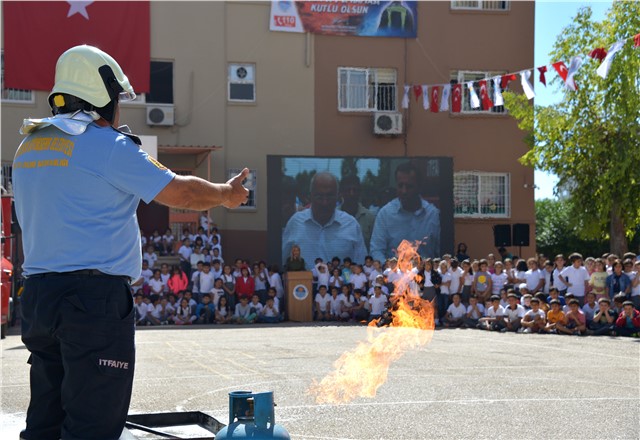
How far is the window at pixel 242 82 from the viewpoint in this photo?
28109mm

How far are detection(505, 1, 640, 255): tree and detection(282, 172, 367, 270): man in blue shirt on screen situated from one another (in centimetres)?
618

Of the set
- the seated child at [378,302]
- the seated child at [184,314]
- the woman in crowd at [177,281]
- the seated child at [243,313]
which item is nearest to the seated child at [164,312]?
the seated child at [184,314]

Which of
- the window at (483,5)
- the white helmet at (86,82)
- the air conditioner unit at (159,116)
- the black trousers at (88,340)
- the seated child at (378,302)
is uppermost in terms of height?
the window at (483,5)

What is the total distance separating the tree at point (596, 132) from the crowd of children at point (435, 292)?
568cm

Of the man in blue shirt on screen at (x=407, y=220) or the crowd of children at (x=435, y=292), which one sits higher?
the man in blue shirt on screen at (x=407, y=220)

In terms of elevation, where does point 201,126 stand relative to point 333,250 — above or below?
above

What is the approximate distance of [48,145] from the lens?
3.81m

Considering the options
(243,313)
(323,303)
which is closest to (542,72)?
(323,303)

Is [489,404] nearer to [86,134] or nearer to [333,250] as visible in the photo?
[86,134]

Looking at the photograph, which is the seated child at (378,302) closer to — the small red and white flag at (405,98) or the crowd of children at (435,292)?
the crowd of children at (435,292)

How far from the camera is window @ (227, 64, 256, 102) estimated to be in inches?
1107

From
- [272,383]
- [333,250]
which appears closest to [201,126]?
[333,250]

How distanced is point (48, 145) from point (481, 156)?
26550 millimetres

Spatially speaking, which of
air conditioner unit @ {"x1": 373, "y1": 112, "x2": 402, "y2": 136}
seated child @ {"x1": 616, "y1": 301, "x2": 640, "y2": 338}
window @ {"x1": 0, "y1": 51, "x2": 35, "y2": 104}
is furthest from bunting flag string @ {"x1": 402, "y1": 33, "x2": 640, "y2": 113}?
window @ {"x1": 0, "y1": 51, "x2": 35, "y2": 104}
